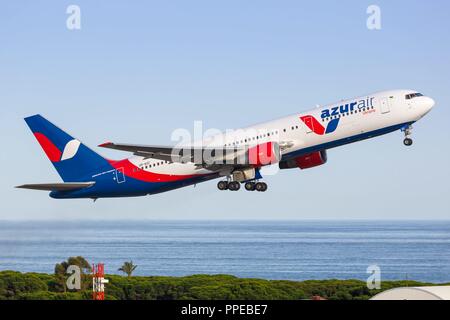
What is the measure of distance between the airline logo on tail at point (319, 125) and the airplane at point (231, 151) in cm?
7

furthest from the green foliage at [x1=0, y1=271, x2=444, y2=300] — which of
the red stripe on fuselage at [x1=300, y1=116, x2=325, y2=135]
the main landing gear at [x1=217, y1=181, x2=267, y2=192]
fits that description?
the red stripe on fuselage at [x1=300, y1=116, x2=325, y2=135]

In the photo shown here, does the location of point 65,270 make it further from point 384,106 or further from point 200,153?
point 384,106

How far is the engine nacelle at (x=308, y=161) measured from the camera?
2382 inches

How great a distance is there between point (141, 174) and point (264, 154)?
11.5 metres

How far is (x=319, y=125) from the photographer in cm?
5381

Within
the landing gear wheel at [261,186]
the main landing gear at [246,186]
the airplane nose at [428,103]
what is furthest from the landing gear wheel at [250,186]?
the airplane nose at [428,103]

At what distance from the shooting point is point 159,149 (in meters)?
56.5

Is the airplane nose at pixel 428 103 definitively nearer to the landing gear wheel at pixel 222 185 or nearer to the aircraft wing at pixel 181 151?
the aircraft wing at pixel 181 151

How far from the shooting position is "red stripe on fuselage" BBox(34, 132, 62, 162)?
66562 mm

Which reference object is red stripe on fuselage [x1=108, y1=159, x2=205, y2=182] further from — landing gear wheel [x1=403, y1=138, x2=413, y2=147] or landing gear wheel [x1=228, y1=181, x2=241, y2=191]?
landing gear wheel [x1=403, y1=138, x2=413, y2=147]

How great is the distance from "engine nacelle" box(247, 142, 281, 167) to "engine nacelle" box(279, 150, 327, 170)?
20.7 ft
